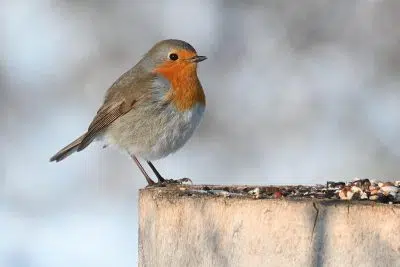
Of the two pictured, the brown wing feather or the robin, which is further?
the brown wing feather

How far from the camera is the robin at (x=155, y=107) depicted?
17.0 feet

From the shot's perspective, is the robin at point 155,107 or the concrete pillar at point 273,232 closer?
the concrete pillar at point 273,232

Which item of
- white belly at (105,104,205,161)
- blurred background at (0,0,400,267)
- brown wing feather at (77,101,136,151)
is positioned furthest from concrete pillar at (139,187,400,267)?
blurred background at (0,0,400,267)

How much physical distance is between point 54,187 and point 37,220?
0.37 m

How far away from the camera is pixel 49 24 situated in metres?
8.98

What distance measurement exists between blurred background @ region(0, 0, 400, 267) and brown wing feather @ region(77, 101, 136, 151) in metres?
1.95

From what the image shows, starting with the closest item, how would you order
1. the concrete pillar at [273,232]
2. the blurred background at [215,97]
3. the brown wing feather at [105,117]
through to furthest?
the concrete pillar at [273,232] < the brown wing feather at [105,117] < the blurred background at [215,97]

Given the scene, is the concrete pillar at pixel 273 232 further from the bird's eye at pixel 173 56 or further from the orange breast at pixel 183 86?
the bird's eye at pixel 173 56

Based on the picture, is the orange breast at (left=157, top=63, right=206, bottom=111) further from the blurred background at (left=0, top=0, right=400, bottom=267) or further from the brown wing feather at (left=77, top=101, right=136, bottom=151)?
the blurred background at (left=0, top=0, right=400, bottom=267)

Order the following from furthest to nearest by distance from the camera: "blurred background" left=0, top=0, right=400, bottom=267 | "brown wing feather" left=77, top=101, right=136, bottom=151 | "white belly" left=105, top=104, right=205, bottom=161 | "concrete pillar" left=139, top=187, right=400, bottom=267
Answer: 1. "blurred background" left=0, top=0, right=400, bottom=267
2. "brown wing feather" left=77, top=101, right=136, bottom=151
3. "white belly" left=105, top=104, right=205, bottom=161
4. "concrete pillar" left=139, top=187, right=400, bottom=267

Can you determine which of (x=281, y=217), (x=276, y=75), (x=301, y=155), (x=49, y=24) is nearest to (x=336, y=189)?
(x=281, y=217)

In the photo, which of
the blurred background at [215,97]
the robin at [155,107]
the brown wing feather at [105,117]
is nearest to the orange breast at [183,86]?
the robin at [155,107]

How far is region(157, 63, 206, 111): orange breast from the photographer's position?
17.0ft

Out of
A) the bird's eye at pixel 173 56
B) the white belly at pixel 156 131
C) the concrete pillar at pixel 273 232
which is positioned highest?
the bird's eye at pixel 173 56
